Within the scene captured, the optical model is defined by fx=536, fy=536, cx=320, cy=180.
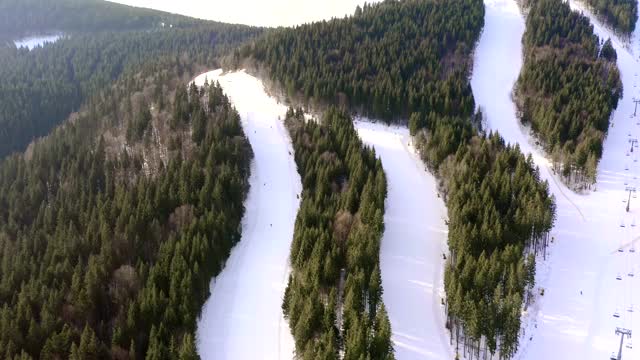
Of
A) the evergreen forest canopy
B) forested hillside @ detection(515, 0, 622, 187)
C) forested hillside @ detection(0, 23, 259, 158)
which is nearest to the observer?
the evergreen forest canopy

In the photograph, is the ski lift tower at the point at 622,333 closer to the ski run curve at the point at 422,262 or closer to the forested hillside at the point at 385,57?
the ski run curve at the point at 422,262

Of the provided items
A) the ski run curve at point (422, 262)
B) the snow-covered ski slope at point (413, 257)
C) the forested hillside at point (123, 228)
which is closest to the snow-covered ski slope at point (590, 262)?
the ski run curve at point (422, 262)

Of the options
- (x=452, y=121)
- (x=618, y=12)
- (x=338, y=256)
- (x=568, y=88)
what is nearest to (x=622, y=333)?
(x=338, y=256)

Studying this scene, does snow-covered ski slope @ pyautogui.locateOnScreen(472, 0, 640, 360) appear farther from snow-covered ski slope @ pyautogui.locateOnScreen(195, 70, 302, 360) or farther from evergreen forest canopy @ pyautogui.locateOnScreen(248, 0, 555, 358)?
snow-covered ski slope @ pyautogui.locateOnScreen(195, 70, 302, 360)

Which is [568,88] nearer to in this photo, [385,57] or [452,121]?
[452,121]

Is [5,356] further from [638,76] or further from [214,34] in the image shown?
[214,34]

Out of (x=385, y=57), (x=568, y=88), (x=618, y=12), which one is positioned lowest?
(x=568, y=88)

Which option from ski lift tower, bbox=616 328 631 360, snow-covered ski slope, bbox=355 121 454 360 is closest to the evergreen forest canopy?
snow-covered ski slope, bbox=355 121 454 360
